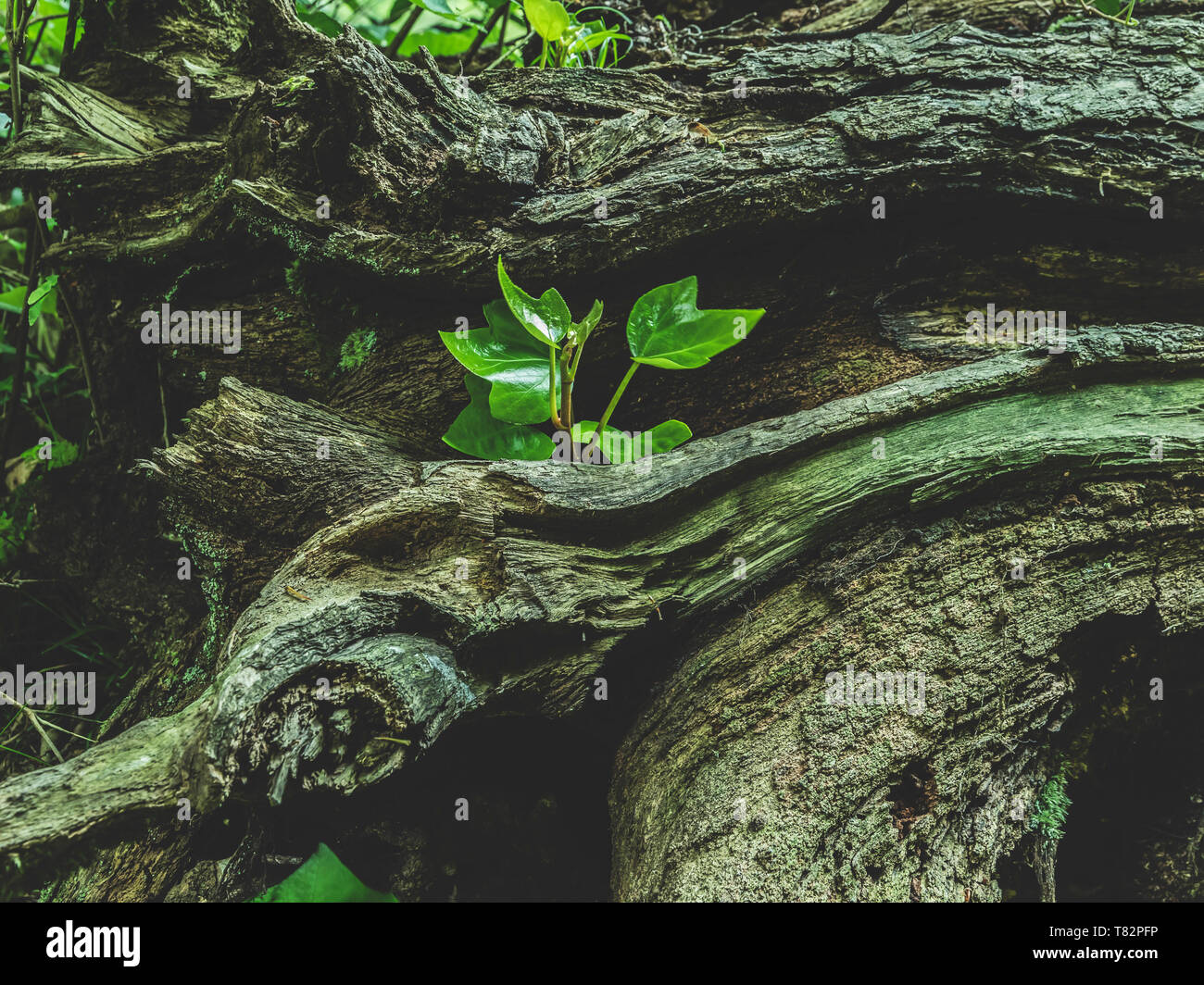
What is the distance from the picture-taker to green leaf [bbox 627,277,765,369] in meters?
1.95

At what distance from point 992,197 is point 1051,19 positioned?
1.24 meters

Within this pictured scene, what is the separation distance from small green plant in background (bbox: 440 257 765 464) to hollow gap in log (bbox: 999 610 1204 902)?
1278 mm

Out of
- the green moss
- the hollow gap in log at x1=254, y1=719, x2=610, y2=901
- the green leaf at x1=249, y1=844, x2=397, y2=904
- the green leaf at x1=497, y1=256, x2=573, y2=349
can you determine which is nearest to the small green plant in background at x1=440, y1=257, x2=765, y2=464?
the green leaf at x1=497, y1=256, x2=573, y2=349

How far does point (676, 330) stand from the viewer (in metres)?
1.97

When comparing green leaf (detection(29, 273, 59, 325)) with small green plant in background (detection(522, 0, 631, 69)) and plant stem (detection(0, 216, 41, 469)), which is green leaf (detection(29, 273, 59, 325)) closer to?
plant stem (detection(0, 216, 41, 469))

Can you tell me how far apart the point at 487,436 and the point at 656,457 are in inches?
18.7

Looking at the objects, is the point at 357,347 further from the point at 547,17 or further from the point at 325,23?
the point at 325,23

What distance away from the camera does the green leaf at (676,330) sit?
6.41 feet

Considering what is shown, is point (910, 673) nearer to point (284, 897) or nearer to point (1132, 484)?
point (1132, 484)

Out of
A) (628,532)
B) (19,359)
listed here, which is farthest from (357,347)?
(19,359)

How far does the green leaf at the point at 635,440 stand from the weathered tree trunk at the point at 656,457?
9 centimetres

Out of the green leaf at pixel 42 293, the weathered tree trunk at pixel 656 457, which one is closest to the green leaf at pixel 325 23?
the weathered tree trunk at pixel 656 457

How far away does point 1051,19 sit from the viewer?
285cm

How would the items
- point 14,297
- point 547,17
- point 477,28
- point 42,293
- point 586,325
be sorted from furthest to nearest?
point 477,28
point 14,297
point 547,17
point 42,293
point 586,325
